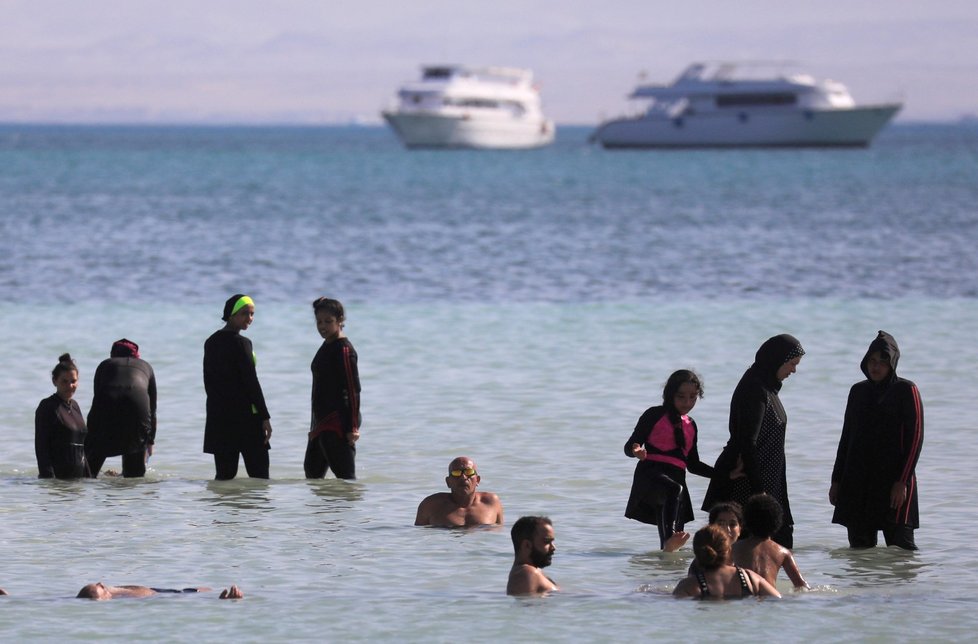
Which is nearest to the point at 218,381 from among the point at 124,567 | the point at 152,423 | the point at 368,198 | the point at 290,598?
the point at 152,423

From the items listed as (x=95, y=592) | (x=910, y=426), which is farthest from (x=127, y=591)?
(x=910, y=426)

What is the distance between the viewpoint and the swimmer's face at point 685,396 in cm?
909

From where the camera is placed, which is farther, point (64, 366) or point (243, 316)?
point (64, 366)

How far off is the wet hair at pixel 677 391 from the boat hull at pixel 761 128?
130200 millimetres

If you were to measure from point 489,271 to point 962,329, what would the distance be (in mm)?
13522

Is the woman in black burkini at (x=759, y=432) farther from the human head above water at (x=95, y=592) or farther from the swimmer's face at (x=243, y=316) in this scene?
the swimmer's face at (x=243, y=316)

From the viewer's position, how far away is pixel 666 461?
9.33 metres

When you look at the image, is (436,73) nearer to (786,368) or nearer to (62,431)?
(62,431)

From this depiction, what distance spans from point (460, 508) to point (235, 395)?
5.87 ft

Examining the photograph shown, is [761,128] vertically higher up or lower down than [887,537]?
higher up

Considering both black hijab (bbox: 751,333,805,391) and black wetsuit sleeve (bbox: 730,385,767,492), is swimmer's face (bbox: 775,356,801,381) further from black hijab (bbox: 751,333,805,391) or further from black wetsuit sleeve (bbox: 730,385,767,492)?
black wetsuit sleeve (bbox: 730,385,767,492)

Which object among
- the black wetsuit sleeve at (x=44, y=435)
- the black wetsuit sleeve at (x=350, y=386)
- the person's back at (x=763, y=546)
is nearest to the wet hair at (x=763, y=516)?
the person's back at (x=763, y=546)

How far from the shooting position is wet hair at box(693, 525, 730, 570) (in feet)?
26.9

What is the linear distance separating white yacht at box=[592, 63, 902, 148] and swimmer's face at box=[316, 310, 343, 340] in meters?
128
